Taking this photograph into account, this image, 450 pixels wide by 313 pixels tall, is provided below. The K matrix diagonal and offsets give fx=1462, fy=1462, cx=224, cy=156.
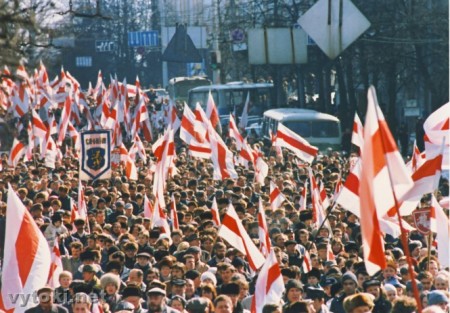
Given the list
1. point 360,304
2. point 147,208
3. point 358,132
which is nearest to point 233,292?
point 360,304

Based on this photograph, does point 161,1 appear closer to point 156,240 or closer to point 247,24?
point 247,24

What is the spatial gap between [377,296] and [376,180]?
2.97 meters

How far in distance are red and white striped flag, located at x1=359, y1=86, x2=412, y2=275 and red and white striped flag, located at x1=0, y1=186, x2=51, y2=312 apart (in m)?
3.07

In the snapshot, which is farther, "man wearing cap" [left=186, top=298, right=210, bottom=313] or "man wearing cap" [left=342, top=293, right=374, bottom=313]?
"man wearing cap" [left=186, top=298, right=210, bottom=313]

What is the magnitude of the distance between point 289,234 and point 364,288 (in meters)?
4.49

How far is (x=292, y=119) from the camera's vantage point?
125 ft

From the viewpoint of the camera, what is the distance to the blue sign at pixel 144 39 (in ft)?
310

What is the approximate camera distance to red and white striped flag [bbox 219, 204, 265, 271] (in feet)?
44.8

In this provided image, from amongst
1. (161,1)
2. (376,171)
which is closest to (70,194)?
(376,171)

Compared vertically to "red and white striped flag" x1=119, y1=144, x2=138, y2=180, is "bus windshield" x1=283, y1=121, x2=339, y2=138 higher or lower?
lower

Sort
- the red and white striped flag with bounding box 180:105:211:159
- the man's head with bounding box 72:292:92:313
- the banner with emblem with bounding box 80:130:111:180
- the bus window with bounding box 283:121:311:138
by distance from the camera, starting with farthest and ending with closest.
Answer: the bus window with bounding box 283:121:311:138 → the red and white striped flag with bounding box 180:105:211:159 → the banner with emblem with bounding box 80:130:111:180 → the man's head with bounding box 72:292:92:313

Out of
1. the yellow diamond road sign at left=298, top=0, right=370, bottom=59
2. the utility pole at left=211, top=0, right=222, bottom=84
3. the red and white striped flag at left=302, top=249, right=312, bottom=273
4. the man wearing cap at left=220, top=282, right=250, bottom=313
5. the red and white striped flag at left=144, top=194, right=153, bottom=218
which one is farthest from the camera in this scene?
the utility pole at left=211, top=0, right=222, bottom=84

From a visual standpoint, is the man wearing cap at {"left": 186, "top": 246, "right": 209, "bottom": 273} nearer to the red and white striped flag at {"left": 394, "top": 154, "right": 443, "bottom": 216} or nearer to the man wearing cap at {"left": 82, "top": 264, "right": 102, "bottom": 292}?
the man wearing cap at {"left": 82, "top": 264, "right": 102, "bottom": 292}

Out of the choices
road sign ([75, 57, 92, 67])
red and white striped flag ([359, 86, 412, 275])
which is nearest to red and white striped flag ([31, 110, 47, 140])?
red and white striped flag ([359, 86, 412, 275])
